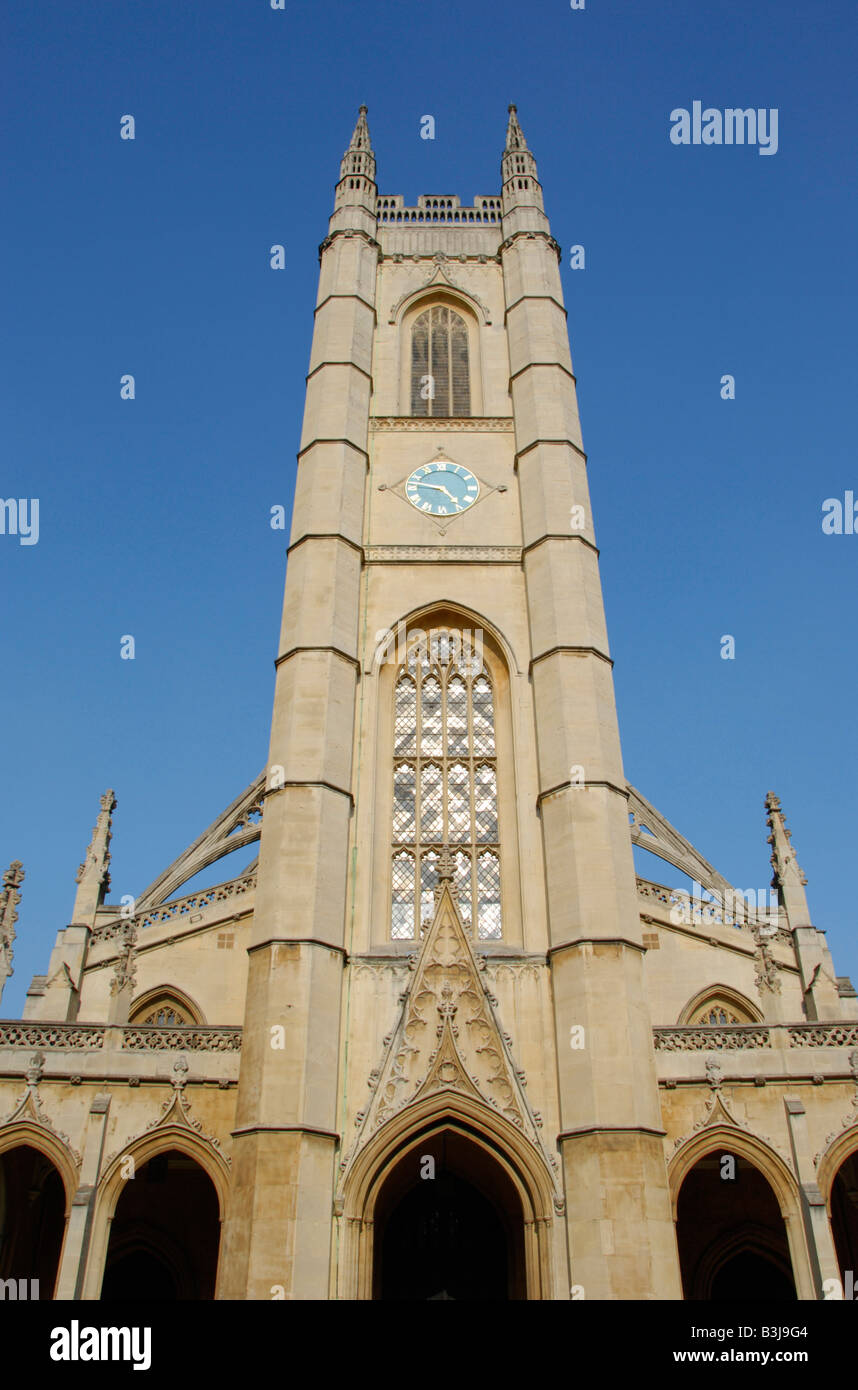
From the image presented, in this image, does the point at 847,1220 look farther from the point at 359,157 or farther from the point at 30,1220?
the point at 359,157

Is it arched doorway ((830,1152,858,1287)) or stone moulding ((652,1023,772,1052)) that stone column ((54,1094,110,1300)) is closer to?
stone moulding ((652,1023,772,1052))

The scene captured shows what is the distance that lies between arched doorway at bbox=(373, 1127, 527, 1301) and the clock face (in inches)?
467

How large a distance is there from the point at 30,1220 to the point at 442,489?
48.6 feet

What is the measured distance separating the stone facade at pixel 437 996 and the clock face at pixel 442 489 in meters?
0.09

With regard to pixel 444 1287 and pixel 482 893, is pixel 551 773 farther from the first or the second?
pixel 444 1287

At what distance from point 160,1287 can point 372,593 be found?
40.2ft

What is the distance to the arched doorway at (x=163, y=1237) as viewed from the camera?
57.3 feet

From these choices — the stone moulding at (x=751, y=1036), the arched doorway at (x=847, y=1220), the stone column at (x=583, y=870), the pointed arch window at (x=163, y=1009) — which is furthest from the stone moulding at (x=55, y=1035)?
the arched doorway at (x=847, y=1220)

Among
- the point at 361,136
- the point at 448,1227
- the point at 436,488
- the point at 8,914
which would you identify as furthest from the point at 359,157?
the point at 448,1227

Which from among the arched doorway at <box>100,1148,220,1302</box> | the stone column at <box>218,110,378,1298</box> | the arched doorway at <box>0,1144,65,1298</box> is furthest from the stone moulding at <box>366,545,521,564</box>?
the arched doorway at <box>0,1144,65,1298</box>

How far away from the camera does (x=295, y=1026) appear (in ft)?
49.9

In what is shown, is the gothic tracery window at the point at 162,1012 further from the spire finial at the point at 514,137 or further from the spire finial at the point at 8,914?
the spire finial at the point at 514,137

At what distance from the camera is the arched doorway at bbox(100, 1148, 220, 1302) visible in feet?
57.3
